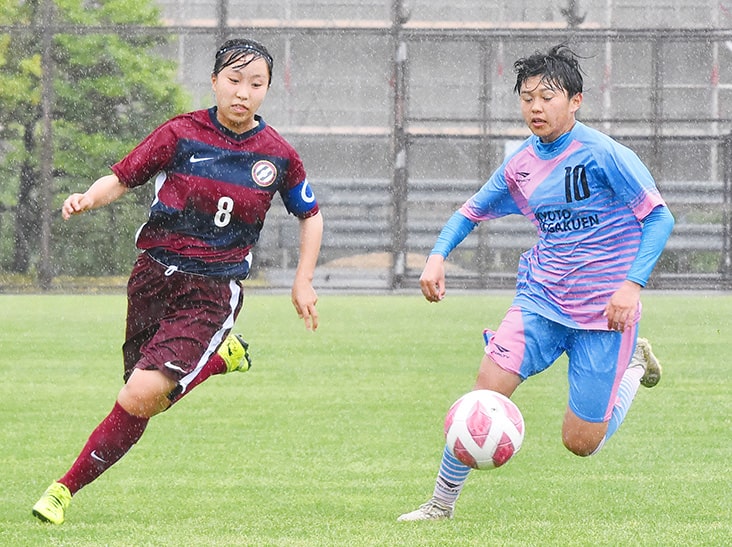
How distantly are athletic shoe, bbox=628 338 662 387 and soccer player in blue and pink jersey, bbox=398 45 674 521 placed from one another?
0.85 meters

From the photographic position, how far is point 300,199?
5.42 meters

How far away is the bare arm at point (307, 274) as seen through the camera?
5266 millimetres

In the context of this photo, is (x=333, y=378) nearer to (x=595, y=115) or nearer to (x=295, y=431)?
(x=295, y=431)

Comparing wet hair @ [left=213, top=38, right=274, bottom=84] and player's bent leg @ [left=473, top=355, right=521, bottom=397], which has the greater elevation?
wet hair @ [left=213, top=38, right=274, bottom=84]

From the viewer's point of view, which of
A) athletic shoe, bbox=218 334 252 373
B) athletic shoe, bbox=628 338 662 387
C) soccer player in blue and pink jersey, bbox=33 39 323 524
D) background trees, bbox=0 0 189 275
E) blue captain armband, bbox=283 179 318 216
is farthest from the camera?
background trees, bbox=0 0 189 275

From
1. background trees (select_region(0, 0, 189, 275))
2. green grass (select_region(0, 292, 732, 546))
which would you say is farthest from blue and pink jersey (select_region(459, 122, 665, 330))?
background trees (select_region(0, 0, 189, 275))

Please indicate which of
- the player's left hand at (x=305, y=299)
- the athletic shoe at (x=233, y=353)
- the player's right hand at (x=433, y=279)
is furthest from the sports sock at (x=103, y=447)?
the player's right hand at (x=433, y=279)

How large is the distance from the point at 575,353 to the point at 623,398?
1.51 ft

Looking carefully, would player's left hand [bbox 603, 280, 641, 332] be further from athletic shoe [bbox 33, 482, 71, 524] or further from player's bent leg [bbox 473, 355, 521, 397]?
athletic shoe [bbox 33, 482, 71, 524]

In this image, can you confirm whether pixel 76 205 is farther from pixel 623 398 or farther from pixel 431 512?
pixel 623 398

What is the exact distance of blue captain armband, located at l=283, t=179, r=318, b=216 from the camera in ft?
17.7

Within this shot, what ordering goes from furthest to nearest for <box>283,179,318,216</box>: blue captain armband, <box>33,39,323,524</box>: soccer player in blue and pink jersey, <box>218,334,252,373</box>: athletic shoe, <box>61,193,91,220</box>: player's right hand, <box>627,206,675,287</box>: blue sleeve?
<box>218,334,252,373</box>: athletic shoe, <box>283,179,318,216</box>: blue captain armband, <box>33,39,323,524</box>: soccer player in blue and pink jersey, <box>627,206,675,287</box>: blue sleeve, <box>61,193,91,220</box>: player's right hand

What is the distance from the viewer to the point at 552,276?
5.39 meters

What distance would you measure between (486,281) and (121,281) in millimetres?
4993
